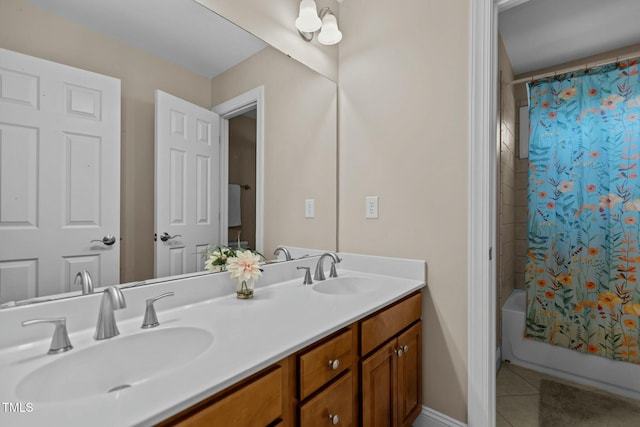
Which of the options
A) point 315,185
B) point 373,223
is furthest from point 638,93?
point 315,185

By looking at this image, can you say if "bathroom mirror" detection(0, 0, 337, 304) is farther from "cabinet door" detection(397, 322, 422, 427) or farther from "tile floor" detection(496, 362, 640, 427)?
"tile floor" detection(496, 362, 640, 427)

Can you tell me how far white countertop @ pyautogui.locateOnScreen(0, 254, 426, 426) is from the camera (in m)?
0.51

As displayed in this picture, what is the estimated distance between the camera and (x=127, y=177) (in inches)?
38.4

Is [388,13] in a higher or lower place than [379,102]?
higher

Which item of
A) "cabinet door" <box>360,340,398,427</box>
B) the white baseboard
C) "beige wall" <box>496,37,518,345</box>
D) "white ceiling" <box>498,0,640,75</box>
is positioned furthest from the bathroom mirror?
"white ceiling" <box>498,0,640,75</box>

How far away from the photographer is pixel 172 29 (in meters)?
1.12

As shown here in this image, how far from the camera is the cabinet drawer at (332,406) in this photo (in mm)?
838

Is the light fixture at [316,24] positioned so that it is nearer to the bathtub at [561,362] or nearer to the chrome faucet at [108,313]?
the chrome faucet at [108,313]

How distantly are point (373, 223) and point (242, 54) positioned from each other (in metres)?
1.07

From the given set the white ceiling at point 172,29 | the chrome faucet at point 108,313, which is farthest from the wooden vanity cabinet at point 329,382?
the white ceiling at point 172,29

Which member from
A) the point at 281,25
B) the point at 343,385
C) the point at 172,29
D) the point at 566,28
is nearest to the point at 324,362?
the point at 343,385

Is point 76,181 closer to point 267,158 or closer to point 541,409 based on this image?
point 267,158

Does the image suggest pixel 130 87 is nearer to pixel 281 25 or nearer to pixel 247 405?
pixel 281 25

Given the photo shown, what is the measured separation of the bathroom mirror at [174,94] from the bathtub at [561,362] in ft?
5.31
